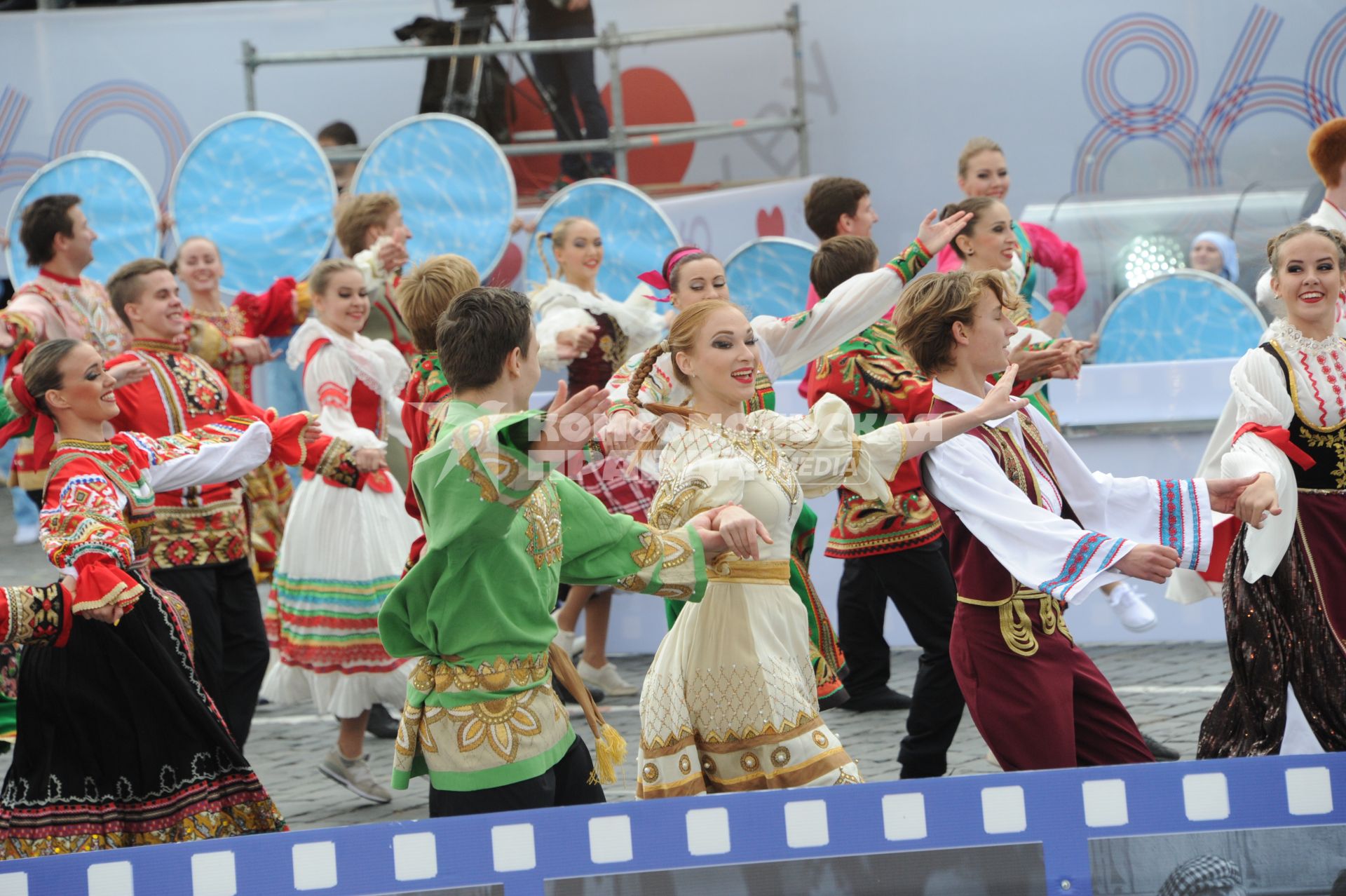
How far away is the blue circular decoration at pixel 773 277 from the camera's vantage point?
793 centimetres

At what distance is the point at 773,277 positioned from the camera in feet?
26.2

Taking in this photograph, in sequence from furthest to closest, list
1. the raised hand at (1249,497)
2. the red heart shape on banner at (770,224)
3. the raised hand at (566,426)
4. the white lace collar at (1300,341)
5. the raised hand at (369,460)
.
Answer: the red heart shape on banner at (770,224) → the raised hand at (369,460) → the white lace collar at (1300,341) → the raised hand at (1249,497) → the raised hand at (566,426)

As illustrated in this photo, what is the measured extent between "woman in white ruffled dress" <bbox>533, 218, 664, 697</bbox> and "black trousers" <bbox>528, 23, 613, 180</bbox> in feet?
10.2

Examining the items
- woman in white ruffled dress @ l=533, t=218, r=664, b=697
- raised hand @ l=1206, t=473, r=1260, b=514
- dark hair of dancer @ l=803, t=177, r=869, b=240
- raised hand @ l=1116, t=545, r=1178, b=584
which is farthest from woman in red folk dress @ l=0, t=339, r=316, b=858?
dark hair of dancer @ l=803, t=177, r=869, b=240

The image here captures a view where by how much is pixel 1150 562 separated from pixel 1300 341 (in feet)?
4.25

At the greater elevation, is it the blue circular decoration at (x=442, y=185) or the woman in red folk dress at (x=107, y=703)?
the blue circular decoration at (x=442, y=185)

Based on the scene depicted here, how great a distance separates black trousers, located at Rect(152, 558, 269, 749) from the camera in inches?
191

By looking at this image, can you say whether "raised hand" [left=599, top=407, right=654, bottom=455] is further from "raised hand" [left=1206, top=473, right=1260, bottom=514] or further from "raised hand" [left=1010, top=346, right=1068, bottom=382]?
"raised hand" [left=1206, top=473, right=1260, bottom=514]

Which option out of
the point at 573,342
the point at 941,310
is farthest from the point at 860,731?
the point at 941,310

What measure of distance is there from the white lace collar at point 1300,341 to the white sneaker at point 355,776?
3083 mm

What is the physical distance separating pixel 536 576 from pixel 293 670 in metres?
2.71

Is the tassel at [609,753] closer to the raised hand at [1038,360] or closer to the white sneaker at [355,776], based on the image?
the raised hand at [1038,360]

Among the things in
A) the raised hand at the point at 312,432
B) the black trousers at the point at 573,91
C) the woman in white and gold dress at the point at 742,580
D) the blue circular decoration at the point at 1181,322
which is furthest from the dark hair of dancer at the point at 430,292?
the black trousers at the point at 573,91

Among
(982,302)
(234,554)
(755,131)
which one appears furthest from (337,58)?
(982,302)
